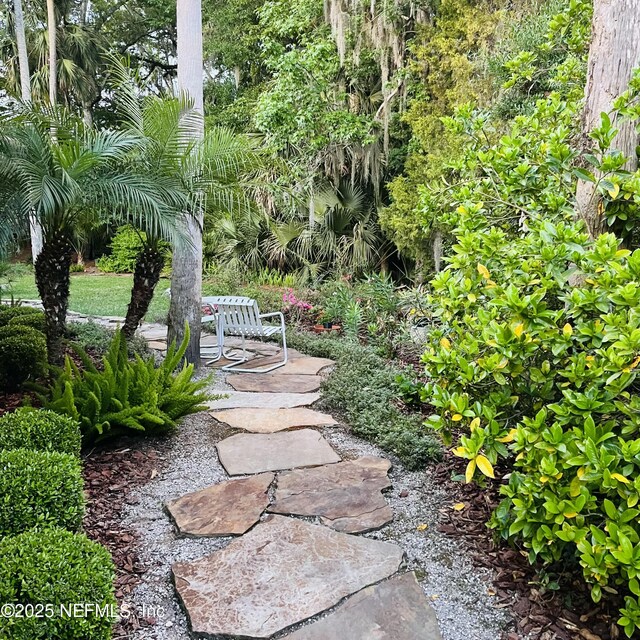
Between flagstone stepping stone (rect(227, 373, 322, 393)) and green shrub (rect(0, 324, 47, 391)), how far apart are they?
56.5 inches

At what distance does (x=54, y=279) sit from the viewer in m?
3.14

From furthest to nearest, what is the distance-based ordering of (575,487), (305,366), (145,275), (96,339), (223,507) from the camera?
1. (96,339)
2. (305,366)
3. (145,275)
4. (223,507)
5. (575,487)

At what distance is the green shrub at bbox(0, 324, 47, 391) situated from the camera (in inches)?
145

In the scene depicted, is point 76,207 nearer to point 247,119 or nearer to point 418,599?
point 418,599

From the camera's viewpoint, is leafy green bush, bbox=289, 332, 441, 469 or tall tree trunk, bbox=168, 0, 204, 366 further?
tall tree trunk, bbox=168, 0, 204, 366

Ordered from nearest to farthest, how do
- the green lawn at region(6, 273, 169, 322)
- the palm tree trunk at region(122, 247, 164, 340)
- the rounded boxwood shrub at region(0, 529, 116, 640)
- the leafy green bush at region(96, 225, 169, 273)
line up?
the rounded boxwood shrub at region(0, 529, 116, 640)
the palm tree trunk at region(122, 247, 164, 340)
the green lawn at region(6, 273, 169, 322)
the leafy green bush at region(96, 225, 169, 273)

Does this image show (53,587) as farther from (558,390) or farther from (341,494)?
(558,390)

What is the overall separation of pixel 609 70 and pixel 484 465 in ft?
4.98

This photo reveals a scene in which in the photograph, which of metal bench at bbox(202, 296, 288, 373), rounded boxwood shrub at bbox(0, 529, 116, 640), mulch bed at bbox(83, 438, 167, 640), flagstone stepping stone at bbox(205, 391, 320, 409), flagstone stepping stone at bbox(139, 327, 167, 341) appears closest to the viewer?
A: rounded boxwood shrub at bbox(0, 529, 116, 640)

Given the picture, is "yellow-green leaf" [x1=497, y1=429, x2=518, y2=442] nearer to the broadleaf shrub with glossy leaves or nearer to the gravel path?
the broadleaf shrub with glossy leaves

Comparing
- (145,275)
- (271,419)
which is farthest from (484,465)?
(145,275)

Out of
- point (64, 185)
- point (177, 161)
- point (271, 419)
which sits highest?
point (177, 161)

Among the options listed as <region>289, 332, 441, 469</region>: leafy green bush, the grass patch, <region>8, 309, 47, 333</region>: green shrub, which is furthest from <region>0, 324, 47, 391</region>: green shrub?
the grass patch

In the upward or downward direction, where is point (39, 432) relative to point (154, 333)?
upward
